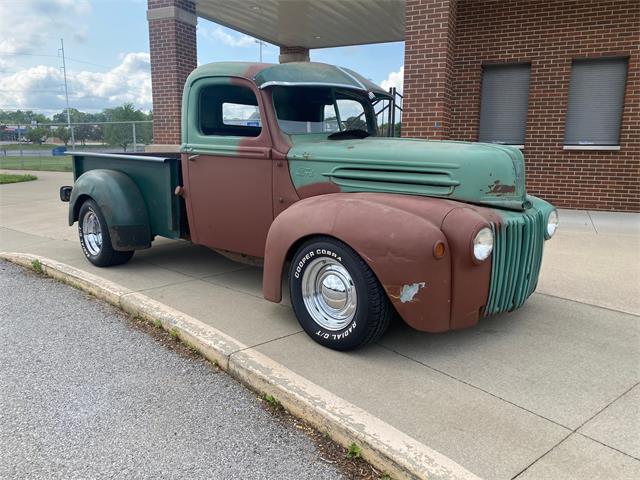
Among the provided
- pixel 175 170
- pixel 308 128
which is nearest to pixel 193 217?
pixel 175 170

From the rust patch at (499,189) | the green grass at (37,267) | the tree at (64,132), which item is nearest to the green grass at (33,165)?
the tree at (64,132)

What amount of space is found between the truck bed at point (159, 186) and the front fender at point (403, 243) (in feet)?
6.80

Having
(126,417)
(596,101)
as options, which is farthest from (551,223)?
(596,101)

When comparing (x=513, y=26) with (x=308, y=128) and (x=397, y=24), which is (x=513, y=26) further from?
(x=308, y=128)

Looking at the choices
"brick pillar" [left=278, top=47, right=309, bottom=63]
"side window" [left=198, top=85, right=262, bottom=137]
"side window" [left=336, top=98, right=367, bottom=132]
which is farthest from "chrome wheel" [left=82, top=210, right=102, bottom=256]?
"brick pillar" [left=278, top=47, right=309, bottom=63]

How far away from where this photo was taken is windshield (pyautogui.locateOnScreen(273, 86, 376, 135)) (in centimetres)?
445

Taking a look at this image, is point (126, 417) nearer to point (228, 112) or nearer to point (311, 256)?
point (311, 256)

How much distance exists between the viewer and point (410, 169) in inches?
147

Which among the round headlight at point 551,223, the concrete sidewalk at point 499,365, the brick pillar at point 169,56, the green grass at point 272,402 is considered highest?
the brick pillar at point 169,56

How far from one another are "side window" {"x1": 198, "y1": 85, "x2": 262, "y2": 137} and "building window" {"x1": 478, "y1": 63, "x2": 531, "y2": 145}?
20.8 ft

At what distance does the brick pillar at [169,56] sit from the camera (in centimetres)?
1045

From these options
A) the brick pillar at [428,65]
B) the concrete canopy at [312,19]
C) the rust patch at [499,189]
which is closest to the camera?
the rust patch at [499,189]

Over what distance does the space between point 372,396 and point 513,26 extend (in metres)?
8.43

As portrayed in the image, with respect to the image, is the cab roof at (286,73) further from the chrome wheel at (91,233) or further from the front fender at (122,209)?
the chrome wheel at (91,233)
